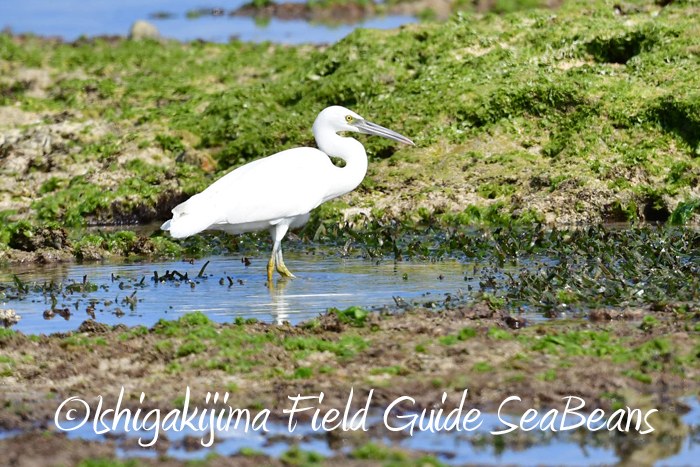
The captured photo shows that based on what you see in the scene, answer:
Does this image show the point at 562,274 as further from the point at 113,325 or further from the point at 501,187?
the point at 501,187

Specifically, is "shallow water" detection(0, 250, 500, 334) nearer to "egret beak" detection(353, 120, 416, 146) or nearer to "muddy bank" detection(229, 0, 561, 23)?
"egret beak" detection(353, 120, 416, 146)

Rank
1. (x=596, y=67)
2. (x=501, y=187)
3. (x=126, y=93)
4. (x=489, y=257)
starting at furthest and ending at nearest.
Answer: (x=126, y=93)
(x=596, y=67)
(x=501, y=187)
(x=489, y=257)

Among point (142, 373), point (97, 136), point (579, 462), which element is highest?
point (97, 136)

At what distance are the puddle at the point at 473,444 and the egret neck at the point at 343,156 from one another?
5755mm

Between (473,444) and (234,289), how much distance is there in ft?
17.2

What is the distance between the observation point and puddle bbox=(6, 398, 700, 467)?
5.77 metres

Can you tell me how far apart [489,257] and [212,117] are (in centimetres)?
799

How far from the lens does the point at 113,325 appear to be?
8.95m

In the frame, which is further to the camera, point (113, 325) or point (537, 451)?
point (113, 325)

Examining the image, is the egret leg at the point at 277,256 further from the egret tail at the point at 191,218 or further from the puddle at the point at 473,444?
the puddle at the point at 473,444

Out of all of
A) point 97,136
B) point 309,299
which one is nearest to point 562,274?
point 309,299

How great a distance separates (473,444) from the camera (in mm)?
Answer: 6020

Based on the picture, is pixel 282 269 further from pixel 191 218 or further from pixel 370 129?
pixel 370 129

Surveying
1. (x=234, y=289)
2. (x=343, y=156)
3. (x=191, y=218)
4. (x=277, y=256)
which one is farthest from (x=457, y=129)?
(x=234, y=289)
